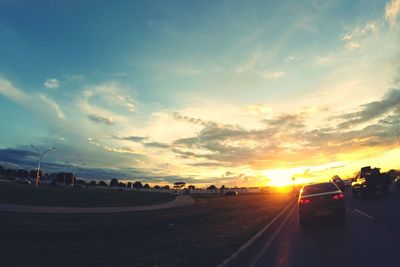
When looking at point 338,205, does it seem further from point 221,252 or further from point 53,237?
point 53,237

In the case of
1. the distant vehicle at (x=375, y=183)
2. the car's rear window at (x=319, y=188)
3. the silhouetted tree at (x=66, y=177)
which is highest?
the silhouetted tree at (x=66, y=177)

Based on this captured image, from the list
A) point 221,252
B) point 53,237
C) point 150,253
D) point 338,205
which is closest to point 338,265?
point 221,252

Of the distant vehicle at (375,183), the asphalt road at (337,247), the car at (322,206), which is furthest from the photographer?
the distant vehicle at (375,183)

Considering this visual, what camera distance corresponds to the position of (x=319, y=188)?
17.4m

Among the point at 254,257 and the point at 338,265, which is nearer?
the point at 338,265

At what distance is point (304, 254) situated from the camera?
9969 millimetres

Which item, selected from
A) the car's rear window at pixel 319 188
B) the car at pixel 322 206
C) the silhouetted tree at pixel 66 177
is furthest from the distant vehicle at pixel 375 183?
the silhouetted tree at pixel 66 177

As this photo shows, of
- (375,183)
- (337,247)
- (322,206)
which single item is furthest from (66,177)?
(337,247)

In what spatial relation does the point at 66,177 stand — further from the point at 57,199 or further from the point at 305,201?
the point at 305,201

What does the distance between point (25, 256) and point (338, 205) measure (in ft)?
39.4

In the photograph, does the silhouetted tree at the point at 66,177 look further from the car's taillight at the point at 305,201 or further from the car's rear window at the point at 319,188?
Result: the car's taillight at the point at 305,201

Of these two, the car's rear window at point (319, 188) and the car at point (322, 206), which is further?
the car's rear window at point (319, 188)

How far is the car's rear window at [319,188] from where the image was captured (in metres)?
17.0

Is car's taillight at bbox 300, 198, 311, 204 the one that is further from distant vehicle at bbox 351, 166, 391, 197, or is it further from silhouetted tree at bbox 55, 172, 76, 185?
silhouetted tree at bbox 55, 172, 76, 185
